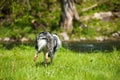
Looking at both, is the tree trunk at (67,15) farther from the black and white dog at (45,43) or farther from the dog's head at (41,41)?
the dog's head at (41,41)

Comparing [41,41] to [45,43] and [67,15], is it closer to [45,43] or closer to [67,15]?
[45,43]

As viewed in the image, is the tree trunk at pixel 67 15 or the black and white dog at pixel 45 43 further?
the tree trunk at pixel 67 15

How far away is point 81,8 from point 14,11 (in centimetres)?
769

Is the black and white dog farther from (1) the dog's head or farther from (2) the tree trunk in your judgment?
(2) the tree trunk

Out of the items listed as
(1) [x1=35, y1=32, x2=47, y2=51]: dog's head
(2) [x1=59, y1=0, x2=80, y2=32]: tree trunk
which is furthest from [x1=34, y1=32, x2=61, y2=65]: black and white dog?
(2) [x1=59, y1=0, x2=80, y2=32]: tree trunk

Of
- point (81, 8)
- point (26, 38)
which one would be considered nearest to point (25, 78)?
point (26, 38)

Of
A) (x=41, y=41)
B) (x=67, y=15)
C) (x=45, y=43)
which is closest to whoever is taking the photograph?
(x=41, y=41)

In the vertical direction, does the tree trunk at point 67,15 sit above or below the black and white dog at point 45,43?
below

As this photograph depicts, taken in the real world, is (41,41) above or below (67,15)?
above

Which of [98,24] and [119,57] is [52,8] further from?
[119,57]

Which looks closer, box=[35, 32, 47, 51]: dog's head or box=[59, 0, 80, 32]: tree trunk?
box=[35, 32, 47, 51]: dog's head

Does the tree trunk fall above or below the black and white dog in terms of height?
below

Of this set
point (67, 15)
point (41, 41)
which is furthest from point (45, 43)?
point (67, 15)

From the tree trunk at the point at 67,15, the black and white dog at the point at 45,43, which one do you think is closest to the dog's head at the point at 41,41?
the black and white dog at the point at 45,43
